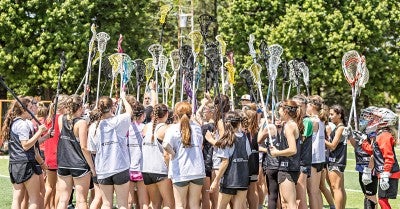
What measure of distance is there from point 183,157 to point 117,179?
0.96 metres

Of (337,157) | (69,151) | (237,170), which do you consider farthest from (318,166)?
(69,151)

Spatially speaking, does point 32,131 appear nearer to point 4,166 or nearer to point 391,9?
point 4,166

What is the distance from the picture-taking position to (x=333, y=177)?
1227cm

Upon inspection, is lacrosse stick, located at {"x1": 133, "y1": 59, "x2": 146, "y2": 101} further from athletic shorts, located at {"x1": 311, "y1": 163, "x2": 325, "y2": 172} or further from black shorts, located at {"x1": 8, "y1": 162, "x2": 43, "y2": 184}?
black shorts, located at {"x1": 8, "y1": 162, "x2": 43, "y2": 184}

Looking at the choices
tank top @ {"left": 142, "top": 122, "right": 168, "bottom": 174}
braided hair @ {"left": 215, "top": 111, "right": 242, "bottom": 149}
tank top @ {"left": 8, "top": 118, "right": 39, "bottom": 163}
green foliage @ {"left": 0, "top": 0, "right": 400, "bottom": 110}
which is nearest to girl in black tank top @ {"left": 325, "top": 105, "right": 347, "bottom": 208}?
braided hair @ {"left": 215, "top": 111, "right": 242, "bottom": 149}

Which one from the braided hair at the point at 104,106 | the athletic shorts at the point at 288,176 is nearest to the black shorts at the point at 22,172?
the braided hair at the point at 104,106

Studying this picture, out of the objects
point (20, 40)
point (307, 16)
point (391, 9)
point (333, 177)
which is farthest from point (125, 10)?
point (333, 177)

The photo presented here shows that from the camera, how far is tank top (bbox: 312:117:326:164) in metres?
11.5

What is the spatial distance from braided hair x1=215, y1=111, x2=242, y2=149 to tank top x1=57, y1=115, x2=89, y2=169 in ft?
6.91

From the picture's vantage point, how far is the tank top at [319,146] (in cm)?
1148

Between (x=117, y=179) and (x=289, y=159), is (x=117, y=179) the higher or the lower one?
the lower one

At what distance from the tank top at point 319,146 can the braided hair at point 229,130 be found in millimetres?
1969

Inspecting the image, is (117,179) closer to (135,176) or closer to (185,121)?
(135,176)

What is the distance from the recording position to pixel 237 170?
10016mm
